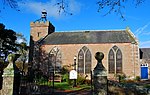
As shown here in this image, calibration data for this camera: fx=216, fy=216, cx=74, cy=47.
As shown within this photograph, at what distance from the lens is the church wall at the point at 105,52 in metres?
37.1

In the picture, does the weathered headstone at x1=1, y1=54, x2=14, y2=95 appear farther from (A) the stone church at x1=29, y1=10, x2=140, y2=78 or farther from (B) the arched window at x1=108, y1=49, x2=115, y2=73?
(B) the arched window at x1=108, y1=49, x2=115, y2=73

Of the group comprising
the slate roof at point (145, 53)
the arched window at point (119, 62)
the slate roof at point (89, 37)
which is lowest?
the arched window at point (119, 62)

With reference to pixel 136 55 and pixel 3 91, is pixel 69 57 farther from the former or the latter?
pixel 3 91

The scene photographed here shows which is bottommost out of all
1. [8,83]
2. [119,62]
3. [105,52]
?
[8,83]

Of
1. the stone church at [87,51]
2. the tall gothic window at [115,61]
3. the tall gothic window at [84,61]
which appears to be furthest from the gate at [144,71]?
the tall gothic window at [84,61]

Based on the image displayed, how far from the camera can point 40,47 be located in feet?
136

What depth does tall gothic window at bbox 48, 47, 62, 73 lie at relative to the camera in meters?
40.3

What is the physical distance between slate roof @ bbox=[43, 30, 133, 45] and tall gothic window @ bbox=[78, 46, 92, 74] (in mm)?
1665

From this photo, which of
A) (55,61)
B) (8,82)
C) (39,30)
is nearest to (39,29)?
(39,30)

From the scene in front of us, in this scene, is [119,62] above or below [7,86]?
above

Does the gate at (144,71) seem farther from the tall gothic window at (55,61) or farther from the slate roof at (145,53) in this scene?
the tall gothic window at (55,61)

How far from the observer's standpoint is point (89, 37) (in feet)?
135

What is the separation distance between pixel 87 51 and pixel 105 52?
3.27 meters

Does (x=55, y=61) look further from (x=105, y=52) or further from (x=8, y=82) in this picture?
(x=8, y=82)
